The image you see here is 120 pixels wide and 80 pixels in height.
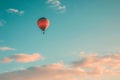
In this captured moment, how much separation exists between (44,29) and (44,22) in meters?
1.81

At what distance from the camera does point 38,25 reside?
6519 centimetres

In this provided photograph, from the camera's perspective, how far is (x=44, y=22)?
65062 mm

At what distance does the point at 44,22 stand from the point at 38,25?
4.92ft

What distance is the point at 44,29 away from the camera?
64188mm

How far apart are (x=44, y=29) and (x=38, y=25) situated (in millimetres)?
1945
